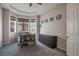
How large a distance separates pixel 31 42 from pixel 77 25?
4.33m

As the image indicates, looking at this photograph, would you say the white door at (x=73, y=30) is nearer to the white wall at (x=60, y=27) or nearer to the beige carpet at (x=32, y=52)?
the beige carpet at (x=32, y=52)

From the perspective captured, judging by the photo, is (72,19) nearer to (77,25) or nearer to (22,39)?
(77,25)

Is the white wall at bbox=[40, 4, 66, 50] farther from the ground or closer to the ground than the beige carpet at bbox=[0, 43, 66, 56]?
farther from the ground

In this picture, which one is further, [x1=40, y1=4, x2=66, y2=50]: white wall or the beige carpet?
[x1=40, y1=4, x2=66, y2=50]: white wall

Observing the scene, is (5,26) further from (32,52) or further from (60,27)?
(60,27)

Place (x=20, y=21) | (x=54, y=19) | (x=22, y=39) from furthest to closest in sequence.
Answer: (x=20, y=21)
(x=22, y=39)
(x=54, y=19)

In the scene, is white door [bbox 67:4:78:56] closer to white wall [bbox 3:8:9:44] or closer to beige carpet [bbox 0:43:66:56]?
beige carpet [bbox 0:43:66:56]

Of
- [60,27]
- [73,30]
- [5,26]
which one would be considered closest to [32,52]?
[60,27]

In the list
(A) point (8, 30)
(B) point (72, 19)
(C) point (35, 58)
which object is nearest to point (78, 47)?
(B) point (72, 19)

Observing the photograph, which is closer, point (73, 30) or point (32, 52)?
point (73, 30)

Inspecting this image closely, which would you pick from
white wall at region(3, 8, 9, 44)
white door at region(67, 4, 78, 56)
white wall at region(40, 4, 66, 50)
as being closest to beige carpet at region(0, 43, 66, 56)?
white wall at region(40, 4, 66, 50)

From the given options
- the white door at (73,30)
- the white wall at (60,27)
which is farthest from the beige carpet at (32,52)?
the white door at (73,30)

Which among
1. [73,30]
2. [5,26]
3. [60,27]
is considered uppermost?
[5,26]

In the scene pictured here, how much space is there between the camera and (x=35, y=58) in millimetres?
765
